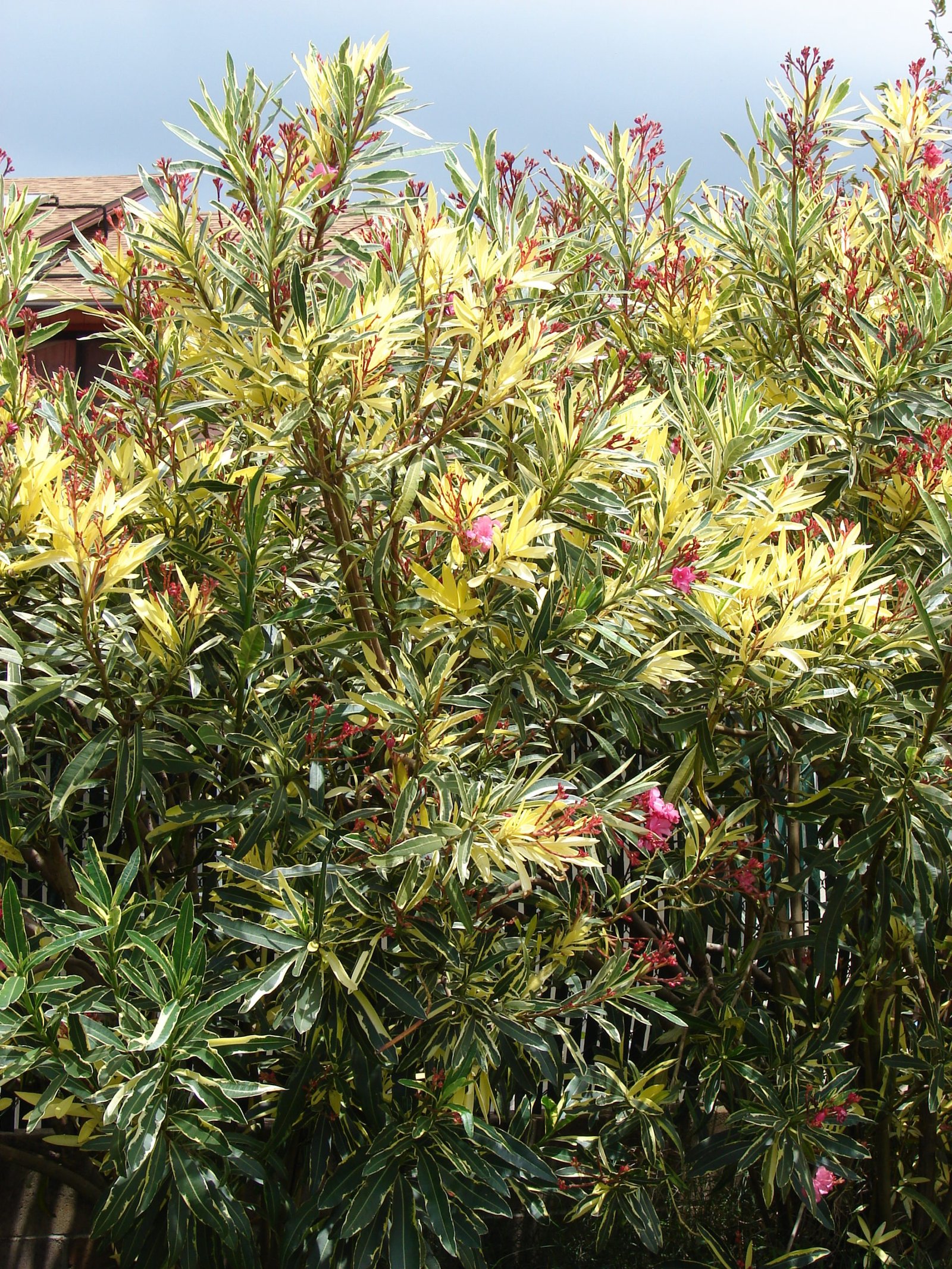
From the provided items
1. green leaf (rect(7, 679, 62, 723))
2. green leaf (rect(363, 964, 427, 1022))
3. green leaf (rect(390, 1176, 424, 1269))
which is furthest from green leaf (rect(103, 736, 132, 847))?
green leaf (rect(390, 1176, 424, 1269))

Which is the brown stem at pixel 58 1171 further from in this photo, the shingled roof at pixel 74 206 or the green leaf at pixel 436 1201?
the shingled roof at pixel 74 206

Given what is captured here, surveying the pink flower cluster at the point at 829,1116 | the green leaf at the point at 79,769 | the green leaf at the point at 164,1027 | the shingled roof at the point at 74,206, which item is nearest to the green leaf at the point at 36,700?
the green leaf at the point at 79,769

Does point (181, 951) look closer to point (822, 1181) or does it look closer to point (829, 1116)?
point (829, 1116)

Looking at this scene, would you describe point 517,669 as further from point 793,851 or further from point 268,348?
point 793,851

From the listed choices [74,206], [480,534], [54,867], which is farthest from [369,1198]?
[74,206]

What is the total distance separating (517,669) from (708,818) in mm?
837

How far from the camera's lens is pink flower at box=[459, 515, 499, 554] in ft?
7.55

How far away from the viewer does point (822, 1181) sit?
2.96 m

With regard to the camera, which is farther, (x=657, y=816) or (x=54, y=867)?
(x=54, y=867)

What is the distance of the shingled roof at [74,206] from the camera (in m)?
6.92

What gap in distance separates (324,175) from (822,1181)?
8.78 ft

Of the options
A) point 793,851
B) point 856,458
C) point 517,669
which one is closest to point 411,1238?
point 517,669

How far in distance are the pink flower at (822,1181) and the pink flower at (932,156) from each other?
9.77ft

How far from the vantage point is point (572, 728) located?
299cm
